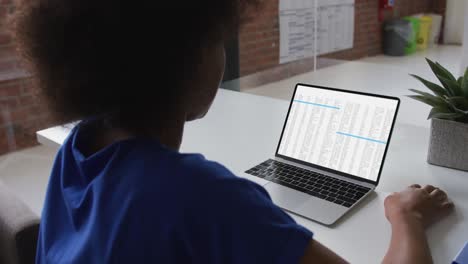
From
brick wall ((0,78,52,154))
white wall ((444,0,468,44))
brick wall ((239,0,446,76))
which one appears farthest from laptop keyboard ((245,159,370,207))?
brick wall ((239,0,446,76))

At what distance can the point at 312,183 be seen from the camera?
1.10 metres

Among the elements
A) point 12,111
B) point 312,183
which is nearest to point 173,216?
point 312,183

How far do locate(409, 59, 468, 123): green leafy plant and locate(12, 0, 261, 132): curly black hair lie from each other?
745mm

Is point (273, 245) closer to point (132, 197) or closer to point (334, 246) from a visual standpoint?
point (132, 197)

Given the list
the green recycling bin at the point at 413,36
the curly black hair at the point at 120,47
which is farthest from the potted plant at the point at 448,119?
the green recycling bin at the point at 413,36

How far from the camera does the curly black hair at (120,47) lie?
56 cm

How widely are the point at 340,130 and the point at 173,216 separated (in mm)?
734

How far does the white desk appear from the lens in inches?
34.8

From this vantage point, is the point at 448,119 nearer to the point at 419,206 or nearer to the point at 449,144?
the point at 449,144

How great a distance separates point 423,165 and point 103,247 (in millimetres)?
959

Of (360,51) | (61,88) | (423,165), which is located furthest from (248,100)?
(360,51)

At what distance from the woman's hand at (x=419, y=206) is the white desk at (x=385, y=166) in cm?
2

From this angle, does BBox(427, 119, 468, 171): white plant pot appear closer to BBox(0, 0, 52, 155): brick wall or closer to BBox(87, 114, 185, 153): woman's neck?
BBox(87, 114, 185, 153): woman's neck

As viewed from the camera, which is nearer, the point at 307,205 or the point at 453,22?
the point at 307,205
